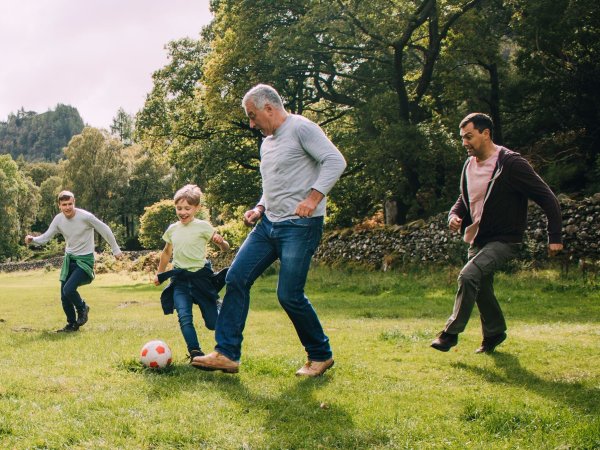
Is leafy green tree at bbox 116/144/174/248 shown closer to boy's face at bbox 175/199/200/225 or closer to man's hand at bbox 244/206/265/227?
boy's face at bbox 175/199/200/225

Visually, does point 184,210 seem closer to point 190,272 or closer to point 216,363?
point 190,272

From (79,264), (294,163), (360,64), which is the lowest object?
(79,264)

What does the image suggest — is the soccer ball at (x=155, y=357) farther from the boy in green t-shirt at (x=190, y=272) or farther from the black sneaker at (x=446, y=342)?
the black sneaker at (x=446, y=342)

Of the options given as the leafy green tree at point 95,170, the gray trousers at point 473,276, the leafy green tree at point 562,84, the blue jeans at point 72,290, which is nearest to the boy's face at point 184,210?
the gray trousers at point 473,276

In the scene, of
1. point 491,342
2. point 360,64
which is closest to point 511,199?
point 491,342

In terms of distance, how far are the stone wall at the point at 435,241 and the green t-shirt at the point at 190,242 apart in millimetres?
11543

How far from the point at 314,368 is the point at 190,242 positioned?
1934 millimetres

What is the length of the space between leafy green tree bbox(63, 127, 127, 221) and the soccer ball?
6162 cm

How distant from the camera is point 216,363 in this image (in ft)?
16.0

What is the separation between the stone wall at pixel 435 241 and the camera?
14.9 metres

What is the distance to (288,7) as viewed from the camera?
73.5ft

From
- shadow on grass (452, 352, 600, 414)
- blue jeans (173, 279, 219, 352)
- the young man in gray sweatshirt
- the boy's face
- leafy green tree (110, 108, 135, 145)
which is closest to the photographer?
shadow on grass (452, 352, 600, 414)

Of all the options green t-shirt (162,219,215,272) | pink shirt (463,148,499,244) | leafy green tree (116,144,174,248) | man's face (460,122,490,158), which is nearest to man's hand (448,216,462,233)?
pink shirt (463,148,499,244)

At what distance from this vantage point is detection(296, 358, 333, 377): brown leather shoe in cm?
508
